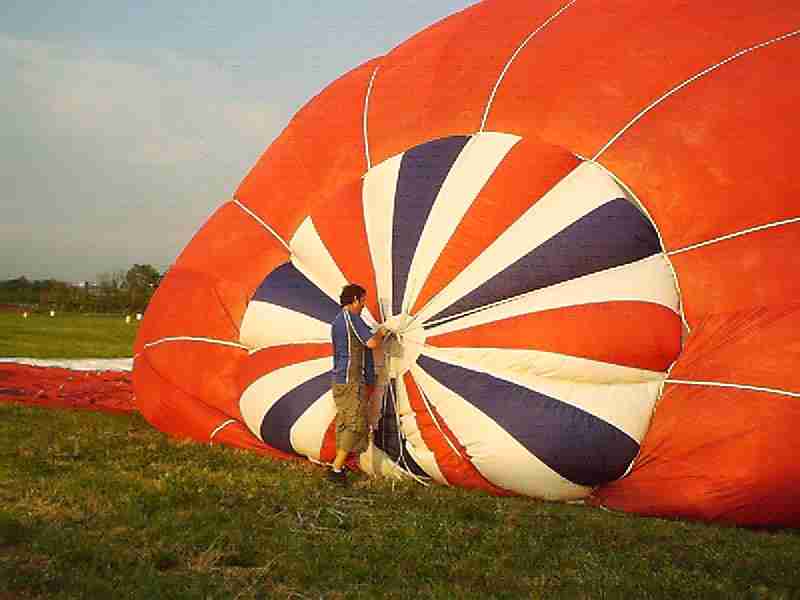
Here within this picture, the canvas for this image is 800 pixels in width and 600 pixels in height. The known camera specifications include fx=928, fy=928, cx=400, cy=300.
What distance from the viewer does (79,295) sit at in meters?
49.5

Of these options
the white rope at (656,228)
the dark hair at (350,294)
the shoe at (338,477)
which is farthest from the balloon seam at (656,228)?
the shoe at (338,477)

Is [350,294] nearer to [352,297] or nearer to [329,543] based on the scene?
[352,297]

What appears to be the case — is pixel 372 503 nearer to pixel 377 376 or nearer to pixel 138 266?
pixel 377 376

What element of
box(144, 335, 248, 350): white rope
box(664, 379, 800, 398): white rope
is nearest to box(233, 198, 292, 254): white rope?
box(144, 335, 248, 350): white rope

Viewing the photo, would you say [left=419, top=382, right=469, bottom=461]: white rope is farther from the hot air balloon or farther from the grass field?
the grass field

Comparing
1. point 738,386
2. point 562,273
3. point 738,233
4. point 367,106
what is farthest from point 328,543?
point 367,106

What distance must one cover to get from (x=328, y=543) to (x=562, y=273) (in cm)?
176

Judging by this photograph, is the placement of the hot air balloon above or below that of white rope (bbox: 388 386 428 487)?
above

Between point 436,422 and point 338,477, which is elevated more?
point 436,422

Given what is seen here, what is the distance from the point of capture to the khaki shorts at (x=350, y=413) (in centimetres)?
466

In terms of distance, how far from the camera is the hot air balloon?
13.9 ft

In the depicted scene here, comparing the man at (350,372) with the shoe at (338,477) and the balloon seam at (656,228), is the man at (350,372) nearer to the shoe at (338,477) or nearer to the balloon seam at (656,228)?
the shoe at (338,477)

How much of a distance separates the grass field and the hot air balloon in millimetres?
290

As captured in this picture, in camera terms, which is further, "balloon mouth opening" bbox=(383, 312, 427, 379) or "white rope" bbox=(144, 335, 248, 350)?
"white rope" bbox=(144, 335, 248, 350)
